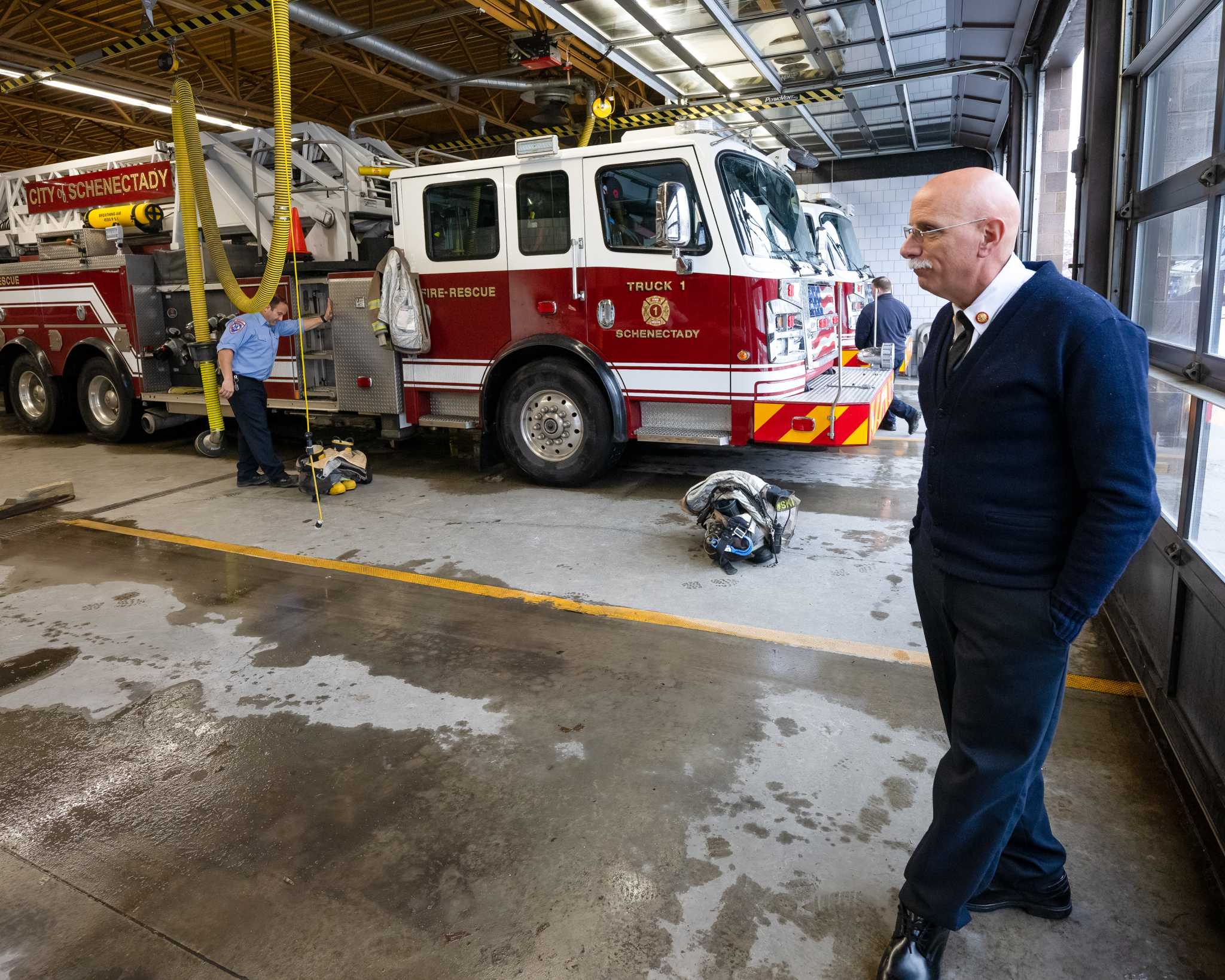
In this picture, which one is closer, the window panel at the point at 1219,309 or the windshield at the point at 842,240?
the window panel at the point at 1219,309

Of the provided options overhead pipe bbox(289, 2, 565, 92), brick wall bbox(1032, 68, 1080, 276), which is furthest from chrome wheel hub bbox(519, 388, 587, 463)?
overhead pipe bbox(289, 2, 565, 92)

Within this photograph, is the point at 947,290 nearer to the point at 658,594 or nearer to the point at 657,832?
the point at 657,832

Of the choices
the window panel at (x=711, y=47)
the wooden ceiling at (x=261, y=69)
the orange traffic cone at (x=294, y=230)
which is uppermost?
the wooden ceiling at (x=261, y=69)

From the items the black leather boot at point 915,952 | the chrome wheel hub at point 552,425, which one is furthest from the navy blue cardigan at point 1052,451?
the chrome wheel hub at point 552,425

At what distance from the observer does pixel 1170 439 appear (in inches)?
132

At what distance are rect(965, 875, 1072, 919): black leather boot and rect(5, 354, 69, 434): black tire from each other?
34.5 feet

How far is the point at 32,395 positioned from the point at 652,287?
8.12 m

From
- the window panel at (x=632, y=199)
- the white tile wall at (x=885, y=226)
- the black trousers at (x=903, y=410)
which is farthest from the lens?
the white tile wall at (x=885, y=226)

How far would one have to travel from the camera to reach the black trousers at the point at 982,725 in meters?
1.78

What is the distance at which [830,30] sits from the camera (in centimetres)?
815

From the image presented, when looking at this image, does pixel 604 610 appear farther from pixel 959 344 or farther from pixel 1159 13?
pixel 1159 13

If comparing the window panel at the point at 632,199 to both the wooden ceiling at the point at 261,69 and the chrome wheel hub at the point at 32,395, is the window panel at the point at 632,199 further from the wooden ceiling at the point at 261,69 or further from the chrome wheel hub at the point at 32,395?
the chrome wheel hub at the point at 32,395

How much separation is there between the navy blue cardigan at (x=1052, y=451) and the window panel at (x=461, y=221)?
17.5 feet

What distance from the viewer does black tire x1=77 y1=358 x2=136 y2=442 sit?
29.8ft
